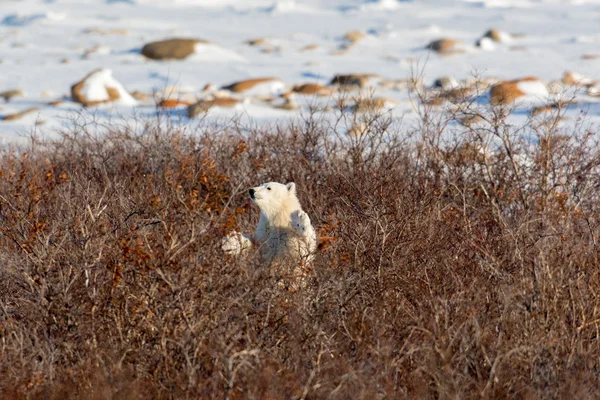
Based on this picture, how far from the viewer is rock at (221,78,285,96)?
1044 inches

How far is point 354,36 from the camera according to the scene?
4094cm

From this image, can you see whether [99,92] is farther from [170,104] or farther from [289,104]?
[289,104]

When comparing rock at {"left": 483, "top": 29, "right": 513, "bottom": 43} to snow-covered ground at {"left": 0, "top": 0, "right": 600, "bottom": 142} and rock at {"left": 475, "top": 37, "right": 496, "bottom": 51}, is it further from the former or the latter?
rock at {"left": 475, "top": 37, "right": 496, "bottom": 51}

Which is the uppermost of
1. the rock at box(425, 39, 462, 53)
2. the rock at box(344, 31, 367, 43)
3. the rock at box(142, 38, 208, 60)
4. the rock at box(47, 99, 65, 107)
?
the rock at box(47, 99, 65, 107)

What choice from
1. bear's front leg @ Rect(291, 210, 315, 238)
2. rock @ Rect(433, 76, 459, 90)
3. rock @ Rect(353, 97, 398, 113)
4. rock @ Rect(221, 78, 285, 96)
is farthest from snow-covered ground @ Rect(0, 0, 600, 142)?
bear's front leg @ Rect(291, 210, 315, 238)

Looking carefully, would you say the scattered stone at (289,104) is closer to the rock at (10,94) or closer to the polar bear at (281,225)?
the rock at (10,94)

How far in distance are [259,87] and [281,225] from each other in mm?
20979

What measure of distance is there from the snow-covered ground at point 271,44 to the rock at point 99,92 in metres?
0.33

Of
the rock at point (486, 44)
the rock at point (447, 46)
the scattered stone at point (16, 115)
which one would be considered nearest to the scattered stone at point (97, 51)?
the rock at point (447, 46)

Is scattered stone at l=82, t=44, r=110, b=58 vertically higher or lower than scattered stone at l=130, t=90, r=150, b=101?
lower

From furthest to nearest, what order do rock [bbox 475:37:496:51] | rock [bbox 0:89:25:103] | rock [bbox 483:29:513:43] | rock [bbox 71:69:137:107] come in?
rock [bbox 483:29:513:43]
rock [bbox 475:37:496:51]
rock [bbox 0:89:25:103]
rock [bbox 71:69:137:107]

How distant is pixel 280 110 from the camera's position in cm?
2175

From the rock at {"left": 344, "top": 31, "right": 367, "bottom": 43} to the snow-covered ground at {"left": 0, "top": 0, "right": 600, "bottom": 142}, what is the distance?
0.68 ft

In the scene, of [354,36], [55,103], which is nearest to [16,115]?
[55,103]
